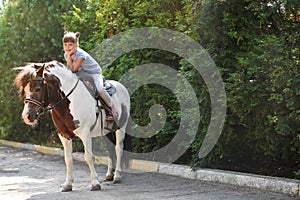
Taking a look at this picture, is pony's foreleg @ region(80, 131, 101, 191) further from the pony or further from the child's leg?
the child's leg

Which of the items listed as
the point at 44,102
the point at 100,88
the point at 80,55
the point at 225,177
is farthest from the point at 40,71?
the point at 225,177

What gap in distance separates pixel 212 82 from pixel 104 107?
1.96 metres

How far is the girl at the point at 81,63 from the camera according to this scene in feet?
27.3

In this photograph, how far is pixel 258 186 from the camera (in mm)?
7930

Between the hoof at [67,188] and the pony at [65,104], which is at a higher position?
the pony at [65,104]

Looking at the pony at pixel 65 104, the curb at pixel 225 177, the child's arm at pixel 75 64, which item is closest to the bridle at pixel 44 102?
the pony at pixel 65 104

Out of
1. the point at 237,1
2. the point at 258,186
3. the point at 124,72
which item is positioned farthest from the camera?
the point at 124,72

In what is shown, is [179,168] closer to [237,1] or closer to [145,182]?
[145,182]

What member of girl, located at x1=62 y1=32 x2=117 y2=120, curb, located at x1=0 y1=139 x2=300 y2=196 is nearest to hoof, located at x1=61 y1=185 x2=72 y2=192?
girl, located at x1=62 y1=32 x2=117 y2=120

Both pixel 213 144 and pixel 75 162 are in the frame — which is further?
pixel 75 162

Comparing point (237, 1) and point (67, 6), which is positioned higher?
point (67, 6)

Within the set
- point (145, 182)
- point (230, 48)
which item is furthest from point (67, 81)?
point (230, 48)

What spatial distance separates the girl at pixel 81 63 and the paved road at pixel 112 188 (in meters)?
1.39

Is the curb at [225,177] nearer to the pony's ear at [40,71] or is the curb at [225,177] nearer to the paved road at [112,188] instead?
the paved road at [112,188]
